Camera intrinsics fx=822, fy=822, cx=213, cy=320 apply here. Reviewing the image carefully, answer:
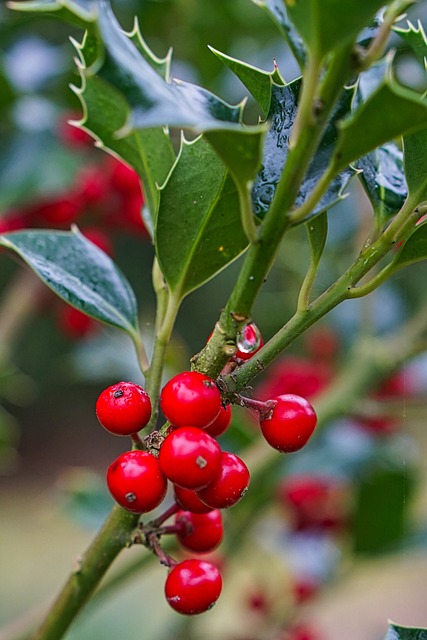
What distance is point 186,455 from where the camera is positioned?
18.0 inches

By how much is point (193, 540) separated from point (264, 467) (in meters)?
Answer: 0.60

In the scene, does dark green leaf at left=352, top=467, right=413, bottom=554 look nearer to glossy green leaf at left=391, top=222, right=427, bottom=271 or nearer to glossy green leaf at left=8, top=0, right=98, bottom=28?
glossy green leaf at left=391, top=222, right=427, bottom=271

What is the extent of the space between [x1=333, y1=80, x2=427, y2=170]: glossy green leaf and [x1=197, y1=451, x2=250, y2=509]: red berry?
0.62 ft

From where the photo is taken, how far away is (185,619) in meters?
1.32

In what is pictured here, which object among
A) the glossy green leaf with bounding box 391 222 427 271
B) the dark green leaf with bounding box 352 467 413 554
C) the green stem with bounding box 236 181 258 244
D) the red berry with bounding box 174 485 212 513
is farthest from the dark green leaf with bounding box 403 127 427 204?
the dark green leaf with bounding box 352 467 413 554

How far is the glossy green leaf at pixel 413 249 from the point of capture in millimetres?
521

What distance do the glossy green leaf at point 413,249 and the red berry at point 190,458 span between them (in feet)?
0.54

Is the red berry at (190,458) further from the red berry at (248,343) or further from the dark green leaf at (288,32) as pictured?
the dark green leaf at (288,32)

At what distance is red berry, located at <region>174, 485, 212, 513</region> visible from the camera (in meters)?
0.52

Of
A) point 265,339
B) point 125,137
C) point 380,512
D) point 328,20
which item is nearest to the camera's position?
point 328,20

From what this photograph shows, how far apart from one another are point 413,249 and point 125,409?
0.21 m

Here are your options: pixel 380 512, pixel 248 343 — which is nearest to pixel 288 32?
pixel 248 343

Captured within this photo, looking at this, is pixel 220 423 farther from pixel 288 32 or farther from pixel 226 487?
pixel 288 32

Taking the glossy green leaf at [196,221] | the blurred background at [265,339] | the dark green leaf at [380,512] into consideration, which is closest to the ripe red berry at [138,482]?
the glossy green leaf at [196,221]
